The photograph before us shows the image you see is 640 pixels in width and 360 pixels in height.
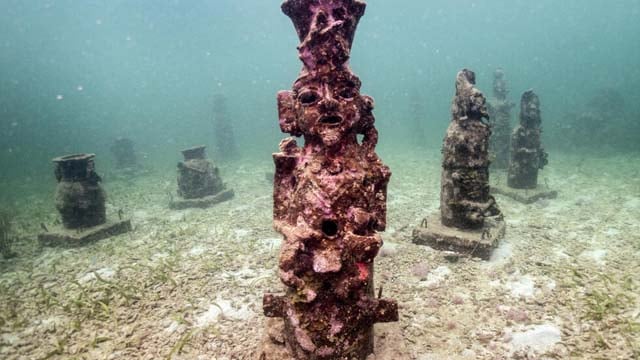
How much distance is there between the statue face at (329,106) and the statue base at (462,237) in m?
4.28

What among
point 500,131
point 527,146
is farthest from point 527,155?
point 500,131

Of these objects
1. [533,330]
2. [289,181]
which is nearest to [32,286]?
[289,181]

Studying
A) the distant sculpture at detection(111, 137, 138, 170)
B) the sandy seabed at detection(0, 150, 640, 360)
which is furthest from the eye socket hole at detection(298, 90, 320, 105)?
the distant sculpture at detection(111, 137, 138, 170)

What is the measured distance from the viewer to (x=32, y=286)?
22.1 feet

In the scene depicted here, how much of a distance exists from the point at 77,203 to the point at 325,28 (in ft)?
26.2

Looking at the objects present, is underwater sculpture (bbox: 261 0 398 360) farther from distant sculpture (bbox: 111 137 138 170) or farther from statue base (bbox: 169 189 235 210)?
distant sculpture (bbox: 111 137 138 170)

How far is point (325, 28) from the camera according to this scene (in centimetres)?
370

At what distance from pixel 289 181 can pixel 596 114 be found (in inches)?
980

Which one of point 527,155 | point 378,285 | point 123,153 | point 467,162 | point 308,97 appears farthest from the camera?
point 123,153

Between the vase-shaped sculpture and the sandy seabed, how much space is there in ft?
2.77

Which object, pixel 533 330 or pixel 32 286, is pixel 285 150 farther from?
pixel 32 286

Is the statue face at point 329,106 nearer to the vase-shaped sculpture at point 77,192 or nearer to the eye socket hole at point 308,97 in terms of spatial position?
the eye socket hole at point 308,97

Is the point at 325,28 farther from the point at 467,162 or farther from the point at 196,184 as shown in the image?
the point at 196,184

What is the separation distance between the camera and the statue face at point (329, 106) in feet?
12.0
